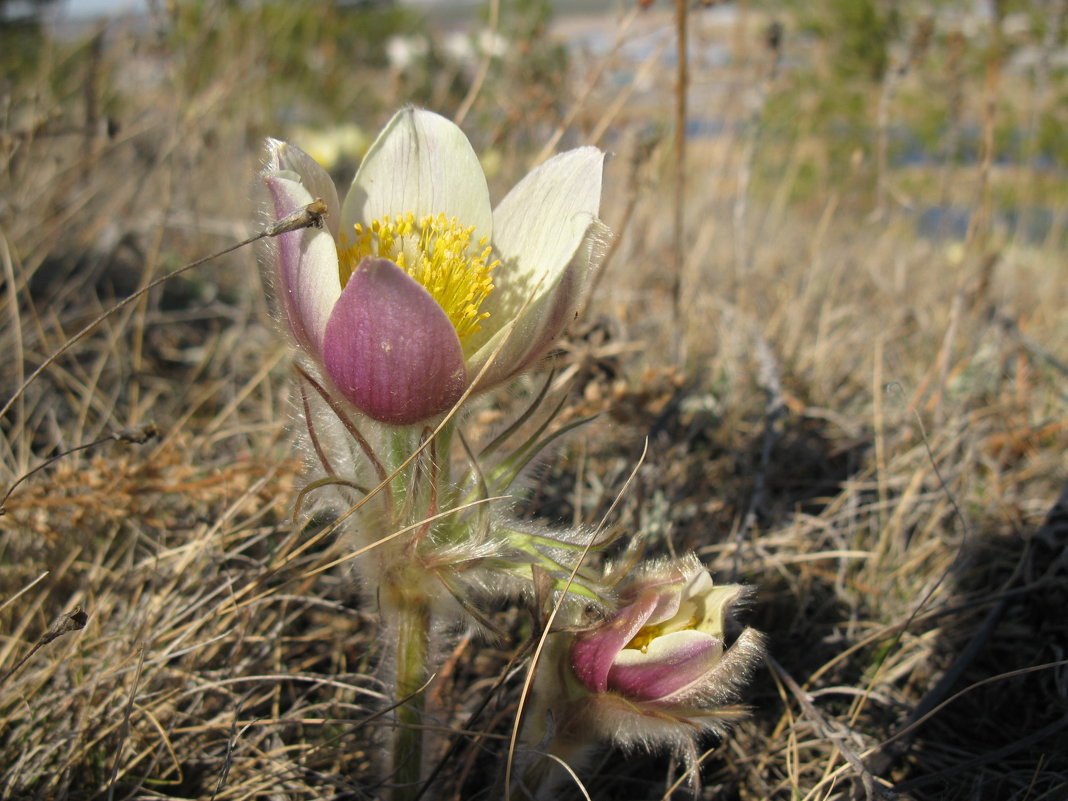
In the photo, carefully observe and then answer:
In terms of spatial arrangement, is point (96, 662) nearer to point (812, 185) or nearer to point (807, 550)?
point (807, 550)

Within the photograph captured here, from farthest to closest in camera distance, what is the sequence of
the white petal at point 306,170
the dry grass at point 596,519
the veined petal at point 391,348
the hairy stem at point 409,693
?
the dry grass at point 596,519 → the hairy stem at point 409,693 → the white petal at point 306,170 → the veined petal at point 391,348

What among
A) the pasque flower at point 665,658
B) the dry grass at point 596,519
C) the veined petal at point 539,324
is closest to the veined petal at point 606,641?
the pasque flower at point 665,658

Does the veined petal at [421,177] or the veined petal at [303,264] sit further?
the veined petal at [421,177]

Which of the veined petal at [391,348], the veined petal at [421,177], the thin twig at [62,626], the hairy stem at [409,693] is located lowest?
the hairy stem at [409,693]

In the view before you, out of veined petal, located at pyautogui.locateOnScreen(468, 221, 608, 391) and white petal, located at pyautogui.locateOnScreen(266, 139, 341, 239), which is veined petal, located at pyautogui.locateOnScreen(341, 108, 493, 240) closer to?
white petal, located at pyautogui.locateOnScreen(266, 139, 341, 239)

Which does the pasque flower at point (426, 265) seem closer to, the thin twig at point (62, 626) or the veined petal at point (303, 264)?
the veined petal at point (303, 264)

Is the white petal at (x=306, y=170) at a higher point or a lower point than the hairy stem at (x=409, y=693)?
higher

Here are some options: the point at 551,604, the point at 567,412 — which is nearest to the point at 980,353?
the point at 567,412
